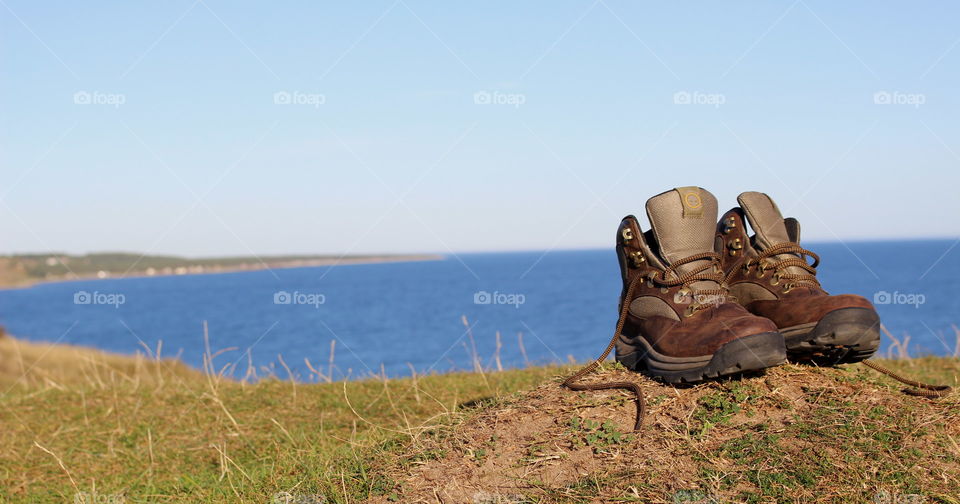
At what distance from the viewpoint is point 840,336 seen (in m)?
4.02

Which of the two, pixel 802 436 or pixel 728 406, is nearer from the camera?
pixel 802 436

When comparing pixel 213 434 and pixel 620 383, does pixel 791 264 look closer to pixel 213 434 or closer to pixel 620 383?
pixel 620 383

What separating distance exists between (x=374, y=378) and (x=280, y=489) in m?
3.75

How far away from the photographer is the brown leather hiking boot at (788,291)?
4062mm

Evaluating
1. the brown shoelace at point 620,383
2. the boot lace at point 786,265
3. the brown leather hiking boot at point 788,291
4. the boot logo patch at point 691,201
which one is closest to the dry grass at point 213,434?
the brown shoelace at point 620,383

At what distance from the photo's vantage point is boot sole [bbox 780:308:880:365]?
13.2 feet

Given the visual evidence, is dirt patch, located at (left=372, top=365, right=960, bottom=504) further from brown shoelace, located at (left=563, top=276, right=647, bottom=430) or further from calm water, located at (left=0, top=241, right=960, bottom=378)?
calm water, located at (left=0, top=241, right=960, bottom=378)

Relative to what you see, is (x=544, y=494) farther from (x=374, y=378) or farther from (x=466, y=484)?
(x=374, y=378)

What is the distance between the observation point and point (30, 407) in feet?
25.2

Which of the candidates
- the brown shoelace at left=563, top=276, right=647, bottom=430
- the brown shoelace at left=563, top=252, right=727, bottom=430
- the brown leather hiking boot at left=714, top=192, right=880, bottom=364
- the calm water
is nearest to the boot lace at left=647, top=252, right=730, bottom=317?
the brown shoelace at left=563, top=252, right=727, bottom=430

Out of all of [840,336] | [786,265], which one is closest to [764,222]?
[786,265]

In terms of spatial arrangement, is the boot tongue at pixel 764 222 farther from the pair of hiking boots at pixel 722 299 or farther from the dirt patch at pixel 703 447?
the dirt patch at pixel 703 447

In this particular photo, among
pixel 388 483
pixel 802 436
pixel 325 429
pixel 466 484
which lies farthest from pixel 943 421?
pixel 325 429

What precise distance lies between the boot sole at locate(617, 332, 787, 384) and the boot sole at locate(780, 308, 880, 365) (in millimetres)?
361
